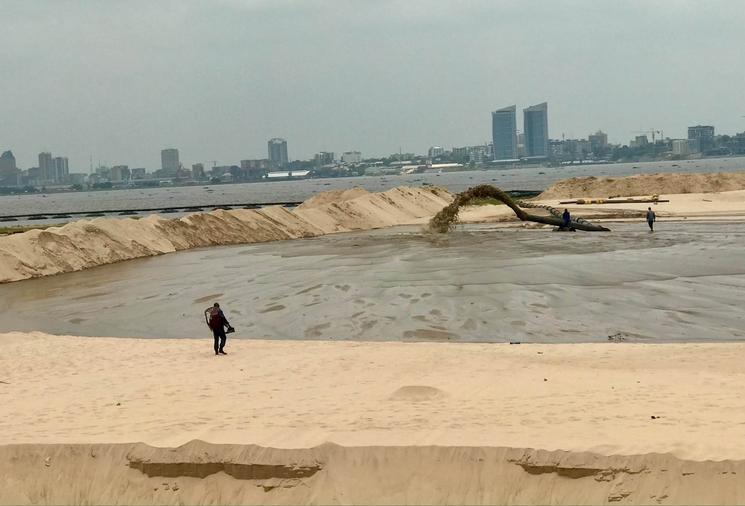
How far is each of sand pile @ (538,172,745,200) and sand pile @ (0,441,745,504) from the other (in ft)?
268

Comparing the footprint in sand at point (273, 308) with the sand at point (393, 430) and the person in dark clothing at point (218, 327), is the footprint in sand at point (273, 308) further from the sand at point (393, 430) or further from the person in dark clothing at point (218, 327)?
the sand at point (393, 430)

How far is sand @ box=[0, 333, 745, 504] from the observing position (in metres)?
9.61

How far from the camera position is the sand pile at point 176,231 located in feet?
136

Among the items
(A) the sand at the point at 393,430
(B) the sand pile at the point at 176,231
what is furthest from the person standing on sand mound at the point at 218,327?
(B) the sand pile at the point at 176,231

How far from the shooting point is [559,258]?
34688mm

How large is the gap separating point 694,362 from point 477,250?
79.3 feet

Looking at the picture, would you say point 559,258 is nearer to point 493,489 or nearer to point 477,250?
point 477,250

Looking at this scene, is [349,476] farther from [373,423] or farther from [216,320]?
[216,320]

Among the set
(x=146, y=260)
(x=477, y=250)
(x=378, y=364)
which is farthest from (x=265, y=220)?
(x=378, y=364)

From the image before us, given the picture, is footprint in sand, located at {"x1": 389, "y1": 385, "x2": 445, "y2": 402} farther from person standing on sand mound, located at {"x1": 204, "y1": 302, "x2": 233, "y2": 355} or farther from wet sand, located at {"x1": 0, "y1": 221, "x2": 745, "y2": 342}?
wet sand, located at {"x1": 0, "y1": 221, "x2": 745, "y2": 342}

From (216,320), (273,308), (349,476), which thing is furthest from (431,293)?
(349,476)

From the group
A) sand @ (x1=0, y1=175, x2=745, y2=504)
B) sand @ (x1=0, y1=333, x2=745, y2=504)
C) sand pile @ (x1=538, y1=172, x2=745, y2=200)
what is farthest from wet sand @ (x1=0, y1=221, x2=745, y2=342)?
sand pile @ (x1=538, y1=172, x2=745, y2=200)

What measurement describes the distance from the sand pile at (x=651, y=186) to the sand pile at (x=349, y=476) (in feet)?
268

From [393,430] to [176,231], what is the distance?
4383 centimetres
